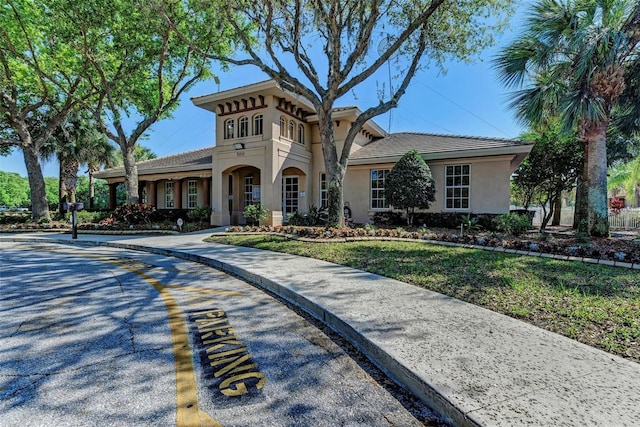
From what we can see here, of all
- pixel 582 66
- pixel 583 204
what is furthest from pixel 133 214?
pixel 583 204

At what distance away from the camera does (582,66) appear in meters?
8.72

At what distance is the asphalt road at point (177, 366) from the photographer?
214 centimetres

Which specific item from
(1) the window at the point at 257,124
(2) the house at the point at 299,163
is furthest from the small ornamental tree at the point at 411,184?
(1) the window at the point at 257,124

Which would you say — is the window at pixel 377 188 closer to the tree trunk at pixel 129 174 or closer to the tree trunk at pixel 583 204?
the tree trunk at pixel 583 204

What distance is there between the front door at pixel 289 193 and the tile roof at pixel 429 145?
370cm

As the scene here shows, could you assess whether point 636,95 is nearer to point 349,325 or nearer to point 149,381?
point 349,325

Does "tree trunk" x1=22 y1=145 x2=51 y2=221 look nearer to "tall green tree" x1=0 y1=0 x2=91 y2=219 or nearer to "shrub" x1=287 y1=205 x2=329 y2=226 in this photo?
"tall green tree" x1=0 y1=0 x2=91 y2=219

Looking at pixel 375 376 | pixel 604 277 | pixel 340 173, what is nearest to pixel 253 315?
pixel 375 376

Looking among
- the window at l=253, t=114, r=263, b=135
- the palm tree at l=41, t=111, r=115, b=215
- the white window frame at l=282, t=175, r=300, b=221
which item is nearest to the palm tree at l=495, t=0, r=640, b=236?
the window at l=253, t=114, r=263, b=135

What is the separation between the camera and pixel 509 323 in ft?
11.5

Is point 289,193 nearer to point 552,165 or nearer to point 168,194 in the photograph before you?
point 168,194

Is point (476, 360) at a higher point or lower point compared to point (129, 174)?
lower

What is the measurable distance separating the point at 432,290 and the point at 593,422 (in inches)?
115

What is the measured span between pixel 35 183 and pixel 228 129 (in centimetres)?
1230
